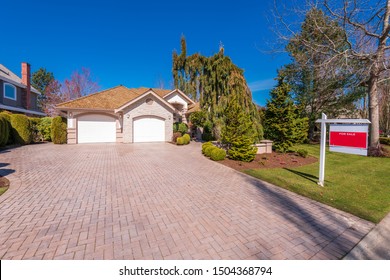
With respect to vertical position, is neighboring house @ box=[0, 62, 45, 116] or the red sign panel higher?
neighboring house @ box=[0, 62, 45, 116]

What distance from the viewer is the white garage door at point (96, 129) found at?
1644 cm

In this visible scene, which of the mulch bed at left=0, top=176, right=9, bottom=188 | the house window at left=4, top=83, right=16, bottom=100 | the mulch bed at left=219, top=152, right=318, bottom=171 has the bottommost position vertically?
the mulch bed at left=0, top=176, right=9, bottom=188

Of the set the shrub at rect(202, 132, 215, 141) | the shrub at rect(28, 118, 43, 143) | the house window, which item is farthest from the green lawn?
the house window

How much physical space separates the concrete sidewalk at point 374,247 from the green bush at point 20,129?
20.0 meters

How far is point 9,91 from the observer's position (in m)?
21.1

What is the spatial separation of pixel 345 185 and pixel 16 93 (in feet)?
105

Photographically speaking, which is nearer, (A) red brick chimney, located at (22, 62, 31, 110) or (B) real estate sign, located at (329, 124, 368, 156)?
(B) real estate sign, located at (329, 124, 368, 156)

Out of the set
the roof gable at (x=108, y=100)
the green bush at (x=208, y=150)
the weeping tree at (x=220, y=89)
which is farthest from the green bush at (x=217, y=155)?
the roof gable at (x=108, y=100)

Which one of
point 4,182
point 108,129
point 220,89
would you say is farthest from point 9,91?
point 220,89

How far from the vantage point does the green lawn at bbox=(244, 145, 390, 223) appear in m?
4.60

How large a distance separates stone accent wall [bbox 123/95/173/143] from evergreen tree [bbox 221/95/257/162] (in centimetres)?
921

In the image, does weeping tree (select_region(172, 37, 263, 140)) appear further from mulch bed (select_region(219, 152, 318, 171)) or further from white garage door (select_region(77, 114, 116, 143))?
white garage door (select_region(77, 114, 116, 143))

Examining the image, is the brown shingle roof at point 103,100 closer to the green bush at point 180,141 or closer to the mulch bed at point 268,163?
the green bush at point 180,141

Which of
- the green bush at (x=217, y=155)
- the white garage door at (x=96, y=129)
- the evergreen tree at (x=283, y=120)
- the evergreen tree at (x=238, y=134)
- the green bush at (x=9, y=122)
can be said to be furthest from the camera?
the white garage door at (x=96, y=129)
